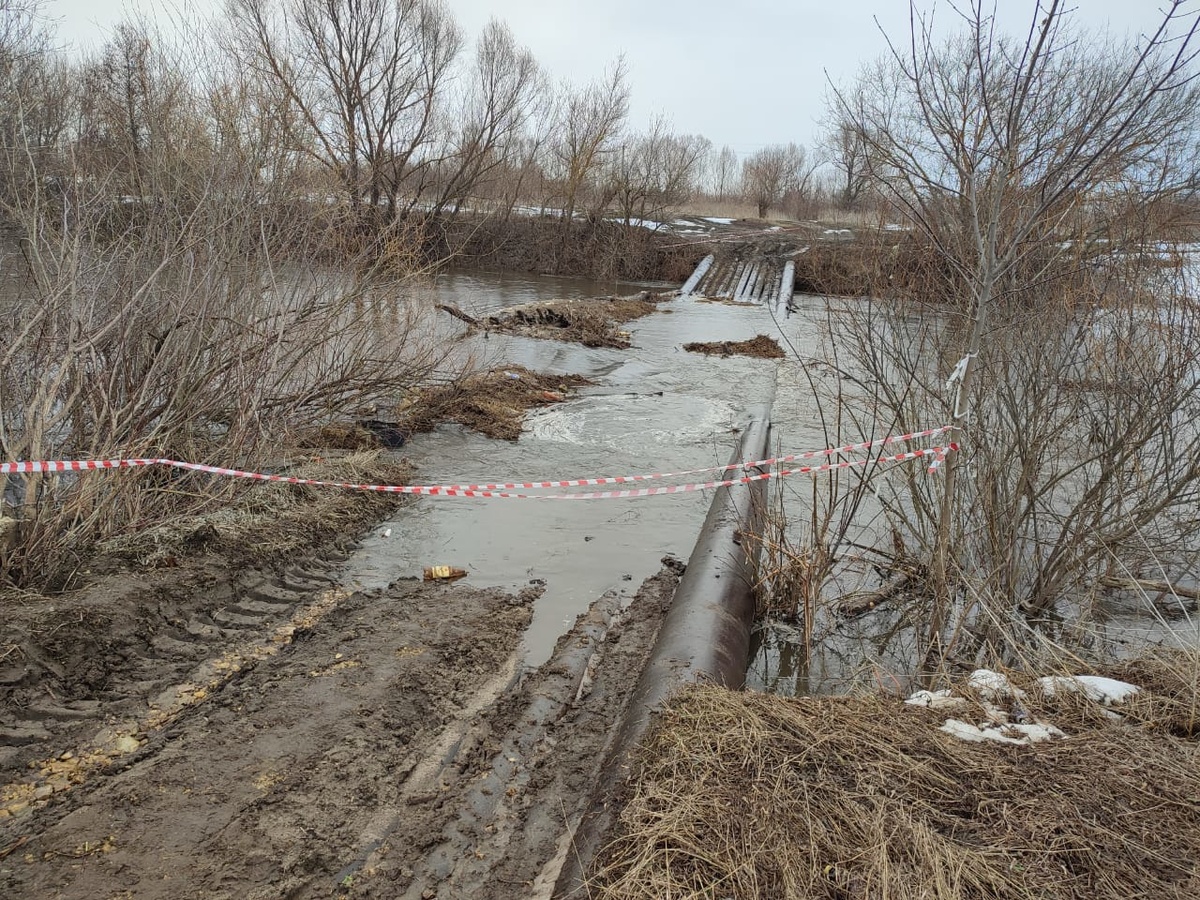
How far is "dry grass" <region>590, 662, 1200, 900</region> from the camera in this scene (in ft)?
8.98

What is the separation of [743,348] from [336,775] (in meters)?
16.0

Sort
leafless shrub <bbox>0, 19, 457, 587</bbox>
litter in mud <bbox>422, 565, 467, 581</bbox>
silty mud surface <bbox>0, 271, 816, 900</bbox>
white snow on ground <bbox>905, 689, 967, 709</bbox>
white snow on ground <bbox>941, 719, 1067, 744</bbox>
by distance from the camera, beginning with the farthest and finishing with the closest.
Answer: litter in mud <bbox>422, 565, 467, 581</bbox> < leafless shrub <bbox>0, 19, 457, 587</bbox> < white snow on ground <bbox>905, 689, 967, 709</bbox> < white snow on ground <bbox>941, 719, 1067, 744</bbox> < silty mud surface <bbox>0, 271, 816, 900</bbox>

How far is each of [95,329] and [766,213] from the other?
1899 inches

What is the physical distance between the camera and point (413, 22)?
26422mm

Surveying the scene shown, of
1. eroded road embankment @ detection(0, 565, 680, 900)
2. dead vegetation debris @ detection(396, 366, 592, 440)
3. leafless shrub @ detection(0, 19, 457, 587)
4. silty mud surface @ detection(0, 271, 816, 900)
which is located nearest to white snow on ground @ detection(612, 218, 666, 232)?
dead vegetation debris @ detection(396, 366, 592, 440)

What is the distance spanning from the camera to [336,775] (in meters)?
3.72

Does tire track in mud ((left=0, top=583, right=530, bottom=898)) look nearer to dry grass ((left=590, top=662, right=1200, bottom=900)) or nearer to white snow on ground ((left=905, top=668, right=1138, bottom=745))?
dry grass ((left=590, top=662, right=1200, bottom=900))

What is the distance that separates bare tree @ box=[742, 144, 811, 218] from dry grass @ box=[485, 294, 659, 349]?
3191cm

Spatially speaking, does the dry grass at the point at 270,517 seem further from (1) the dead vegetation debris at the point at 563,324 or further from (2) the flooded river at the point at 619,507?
(1) the dead vegetation debris at the point at 563,324

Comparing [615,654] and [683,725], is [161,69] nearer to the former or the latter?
[615,654]

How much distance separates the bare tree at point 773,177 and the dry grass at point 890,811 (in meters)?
49.3

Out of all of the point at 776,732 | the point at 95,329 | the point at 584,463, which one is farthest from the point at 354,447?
the point at 776,732

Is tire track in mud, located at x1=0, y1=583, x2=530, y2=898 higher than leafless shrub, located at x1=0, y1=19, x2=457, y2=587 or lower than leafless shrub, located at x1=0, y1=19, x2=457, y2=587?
lower

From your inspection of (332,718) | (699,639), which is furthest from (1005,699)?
(332,718)
